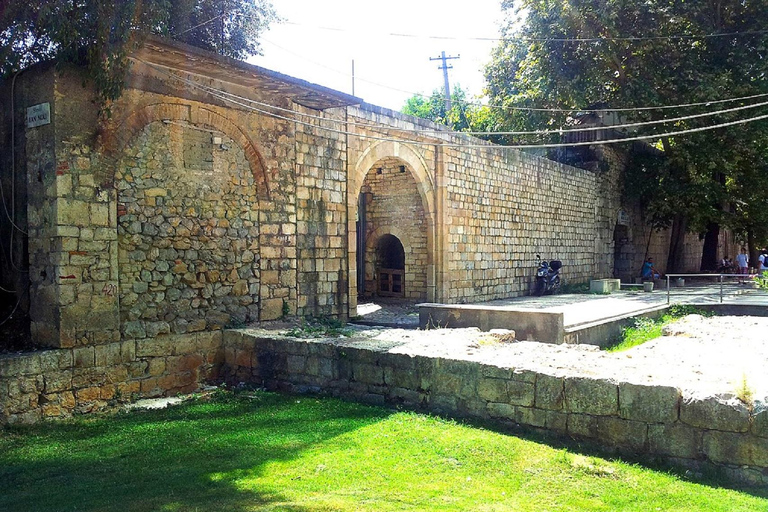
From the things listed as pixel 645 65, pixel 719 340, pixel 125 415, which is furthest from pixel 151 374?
pixel 645 65

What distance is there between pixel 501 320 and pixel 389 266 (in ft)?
21.1

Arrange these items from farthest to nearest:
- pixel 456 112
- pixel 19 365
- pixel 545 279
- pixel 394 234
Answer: pixel 456 112
pixel 545 279
pixel 394 234
pixel 19 365

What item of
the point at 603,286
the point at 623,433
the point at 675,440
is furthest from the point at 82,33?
the point at 603,286

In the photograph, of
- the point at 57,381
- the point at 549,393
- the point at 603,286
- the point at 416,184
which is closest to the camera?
the point at 549,393

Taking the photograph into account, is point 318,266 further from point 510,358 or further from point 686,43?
point 686,43

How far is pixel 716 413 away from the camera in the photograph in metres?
4.43

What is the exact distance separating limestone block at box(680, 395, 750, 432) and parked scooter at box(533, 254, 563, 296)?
526 inches

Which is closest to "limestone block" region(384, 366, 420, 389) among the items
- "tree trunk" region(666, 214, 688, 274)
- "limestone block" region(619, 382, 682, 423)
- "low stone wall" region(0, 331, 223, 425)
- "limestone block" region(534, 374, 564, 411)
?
"limestone block" region(534, 374, 564, 411)

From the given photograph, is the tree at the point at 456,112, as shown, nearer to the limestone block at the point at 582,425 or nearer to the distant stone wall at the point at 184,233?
the distant stone wall at the point at 184,233

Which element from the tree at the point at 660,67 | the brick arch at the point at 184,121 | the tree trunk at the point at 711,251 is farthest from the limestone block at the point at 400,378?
the tree trunk at the point at 711,251

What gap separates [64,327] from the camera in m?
6.67

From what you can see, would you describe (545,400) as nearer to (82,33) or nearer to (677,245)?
(82,33)

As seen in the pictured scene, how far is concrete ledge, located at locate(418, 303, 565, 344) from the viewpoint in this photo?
9.37m

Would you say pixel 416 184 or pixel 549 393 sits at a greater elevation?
pixel 416 184
